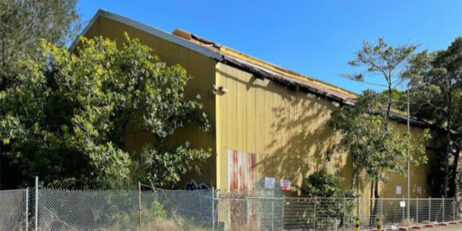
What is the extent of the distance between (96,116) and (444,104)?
22043mm

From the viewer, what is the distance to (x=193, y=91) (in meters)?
16.9

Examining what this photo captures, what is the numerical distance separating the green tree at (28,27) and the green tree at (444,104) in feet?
55.7

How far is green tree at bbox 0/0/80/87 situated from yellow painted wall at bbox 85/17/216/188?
15.5ft

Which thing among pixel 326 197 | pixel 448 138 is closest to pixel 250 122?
pixel 326 197

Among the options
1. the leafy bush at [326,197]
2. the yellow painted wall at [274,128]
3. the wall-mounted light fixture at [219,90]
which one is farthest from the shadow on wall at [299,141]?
the wall-mounted light fixture at [219,90]

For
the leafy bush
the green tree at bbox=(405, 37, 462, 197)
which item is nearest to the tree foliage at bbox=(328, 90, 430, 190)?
the leafy bush

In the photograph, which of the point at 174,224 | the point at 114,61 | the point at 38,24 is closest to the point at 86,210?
the point at 174,224

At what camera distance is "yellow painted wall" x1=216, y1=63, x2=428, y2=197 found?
16.7 m

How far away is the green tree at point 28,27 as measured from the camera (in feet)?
59.6

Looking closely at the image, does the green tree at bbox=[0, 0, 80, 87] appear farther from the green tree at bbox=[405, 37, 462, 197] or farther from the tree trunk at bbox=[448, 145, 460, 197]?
the tree trunk at bbox=[448, 145, 460, 197]

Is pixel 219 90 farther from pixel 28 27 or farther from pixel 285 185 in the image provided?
pixel 28 27

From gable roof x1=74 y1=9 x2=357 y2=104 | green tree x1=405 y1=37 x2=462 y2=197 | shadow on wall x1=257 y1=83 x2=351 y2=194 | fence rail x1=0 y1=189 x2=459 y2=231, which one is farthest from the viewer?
green tree x1=405 y1=37 x2=462 y2=197

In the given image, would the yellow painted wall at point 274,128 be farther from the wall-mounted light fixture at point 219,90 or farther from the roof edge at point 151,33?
the roof edge at point 151,33

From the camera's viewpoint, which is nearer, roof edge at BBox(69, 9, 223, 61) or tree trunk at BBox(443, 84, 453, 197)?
roof edge at BBox(69, 9, 223, 61)
